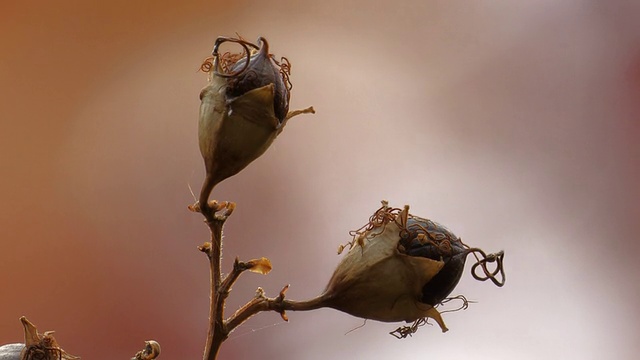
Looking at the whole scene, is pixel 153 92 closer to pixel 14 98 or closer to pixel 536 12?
pixel 14 98

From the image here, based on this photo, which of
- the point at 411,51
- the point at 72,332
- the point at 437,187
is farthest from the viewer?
the point at 411,51

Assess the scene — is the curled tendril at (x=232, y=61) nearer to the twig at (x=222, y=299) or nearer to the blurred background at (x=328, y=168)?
the twig at (x=222, y=299)

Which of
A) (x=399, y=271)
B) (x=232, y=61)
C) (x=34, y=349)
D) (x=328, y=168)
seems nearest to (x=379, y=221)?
(x=399, y=271)

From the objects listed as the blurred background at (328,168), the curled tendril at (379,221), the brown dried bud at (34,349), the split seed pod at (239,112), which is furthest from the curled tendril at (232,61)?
the blurred background at (328,168)

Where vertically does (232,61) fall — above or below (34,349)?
above

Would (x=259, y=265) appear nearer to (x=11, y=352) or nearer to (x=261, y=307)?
(x=261, y=307)

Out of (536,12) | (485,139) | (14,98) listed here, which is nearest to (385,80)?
(485,139)
